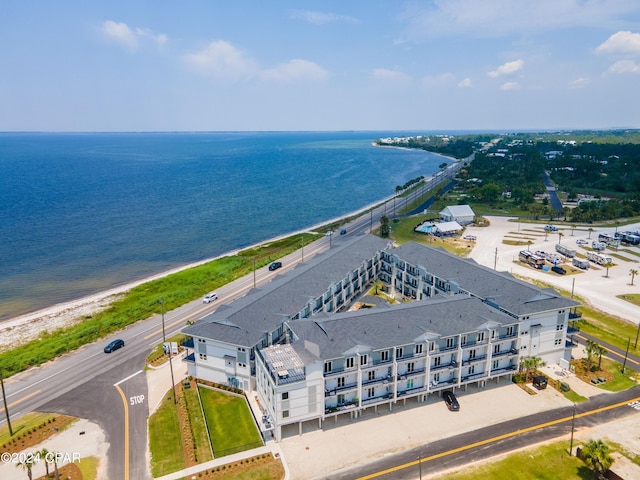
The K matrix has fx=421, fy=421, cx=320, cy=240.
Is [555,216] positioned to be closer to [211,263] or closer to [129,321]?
[211,263]

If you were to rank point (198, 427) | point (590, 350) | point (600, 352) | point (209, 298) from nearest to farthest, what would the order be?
point (198, 427) → point (600, 352) → point (590, 350) → point (209, 298)

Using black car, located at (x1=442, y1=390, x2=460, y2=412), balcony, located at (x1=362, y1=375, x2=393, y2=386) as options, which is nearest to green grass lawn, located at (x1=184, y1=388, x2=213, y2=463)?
balcony, located at (x1=362, y1=375, x2=393, y2=386)

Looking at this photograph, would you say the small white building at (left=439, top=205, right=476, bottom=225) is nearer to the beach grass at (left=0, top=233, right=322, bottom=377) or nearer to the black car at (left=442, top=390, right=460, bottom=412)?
the beach grass at (left=0, top=233, right=322, bottom=377)

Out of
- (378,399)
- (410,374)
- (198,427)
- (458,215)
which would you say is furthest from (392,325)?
(458,215)

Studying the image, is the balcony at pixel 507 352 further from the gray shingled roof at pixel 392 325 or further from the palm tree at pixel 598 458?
the palm tree at pixel 598 458

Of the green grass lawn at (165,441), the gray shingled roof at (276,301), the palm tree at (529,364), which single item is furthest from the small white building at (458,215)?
the green grass lawn at (165,441)

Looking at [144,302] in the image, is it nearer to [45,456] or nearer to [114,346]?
[114,346]
